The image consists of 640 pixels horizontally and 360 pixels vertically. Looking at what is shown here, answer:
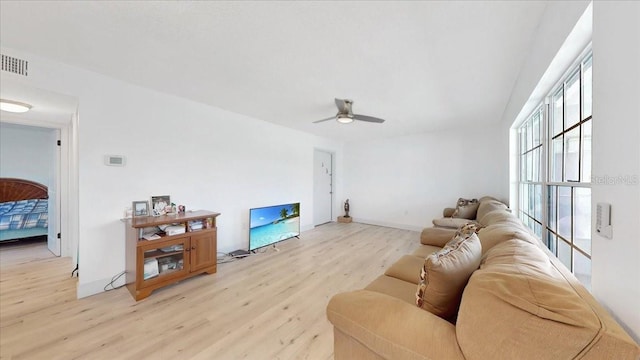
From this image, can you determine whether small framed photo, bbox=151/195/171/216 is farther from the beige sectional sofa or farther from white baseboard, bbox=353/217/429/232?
white baseboard, bbox=353/217/429/232

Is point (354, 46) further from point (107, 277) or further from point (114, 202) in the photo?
point (107, 277)

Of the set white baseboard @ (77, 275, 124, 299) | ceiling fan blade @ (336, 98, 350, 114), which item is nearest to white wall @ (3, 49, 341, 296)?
white baseboard @ (77, 275, 124, 299)

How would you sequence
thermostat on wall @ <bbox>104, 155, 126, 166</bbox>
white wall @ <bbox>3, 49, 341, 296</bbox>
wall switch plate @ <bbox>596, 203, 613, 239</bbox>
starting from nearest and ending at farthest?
wall switch plate @ <bbox>596, 203, 613, 239</bbox> < white wall @ <bbox>3, 49, 341, 296</bbox> < thermostat on wall @ <bbox>104, 155, 126, 166</bbox>

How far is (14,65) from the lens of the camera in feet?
6.56

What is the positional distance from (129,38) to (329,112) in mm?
2477

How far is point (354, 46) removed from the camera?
1882 millimetres

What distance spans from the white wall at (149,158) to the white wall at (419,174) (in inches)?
107

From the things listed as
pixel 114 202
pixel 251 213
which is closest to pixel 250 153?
pixel 251 213

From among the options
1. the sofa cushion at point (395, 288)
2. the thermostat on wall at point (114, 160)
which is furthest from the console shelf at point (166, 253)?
the sofa cushion at point (395, 288)

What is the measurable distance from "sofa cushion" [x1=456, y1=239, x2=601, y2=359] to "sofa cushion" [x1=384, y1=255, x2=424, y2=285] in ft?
3.12

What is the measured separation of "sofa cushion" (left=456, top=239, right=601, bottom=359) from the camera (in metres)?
0.65

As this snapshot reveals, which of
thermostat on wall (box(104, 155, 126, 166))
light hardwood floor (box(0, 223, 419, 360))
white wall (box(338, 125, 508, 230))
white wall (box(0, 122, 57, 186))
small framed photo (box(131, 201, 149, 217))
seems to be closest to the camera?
light hardwood floor (box(0, 223, 419, 360))

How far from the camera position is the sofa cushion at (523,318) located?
2.13ft

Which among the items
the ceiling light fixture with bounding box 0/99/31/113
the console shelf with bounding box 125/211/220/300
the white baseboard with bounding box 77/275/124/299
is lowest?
the white baseboard with bounding box 77/275/124/299
